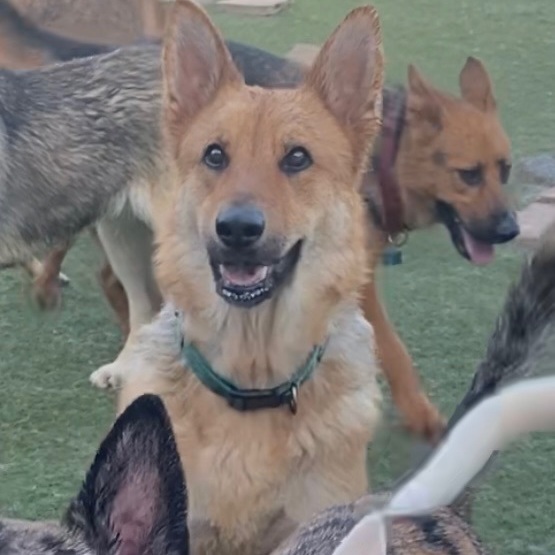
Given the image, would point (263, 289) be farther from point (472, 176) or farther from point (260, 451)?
point (472, 176)

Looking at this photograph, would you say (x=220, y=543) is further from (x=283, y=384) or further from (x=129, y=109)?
(x=129, y=109)

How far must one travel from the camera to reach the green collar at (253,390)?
9.11 ft

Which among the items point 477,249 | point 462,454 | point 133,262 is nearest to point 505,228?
point 477,249

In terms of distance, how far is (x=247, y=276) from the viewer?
2.81m

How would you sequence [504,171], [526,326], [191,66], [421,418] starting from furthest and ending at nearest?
[504,171]
[421,418]
[191,66]
[526,326]

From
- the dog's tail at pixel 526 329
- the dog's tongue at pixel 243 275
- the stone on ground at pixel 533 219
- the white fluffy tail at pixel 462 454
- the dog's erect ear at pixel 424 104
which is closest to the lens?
the white fluffy tail at pixel 462 454

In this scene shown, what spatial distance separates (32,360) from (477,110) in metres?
1.70

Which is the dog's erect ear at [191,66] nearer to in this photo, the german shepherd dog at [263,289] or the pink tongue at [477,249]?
the german shepherd dog at [263,289]

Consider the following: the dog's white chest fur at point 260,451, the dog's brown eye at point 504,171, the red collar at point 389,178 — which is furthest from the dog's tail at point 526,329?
the dog's brown eye at point 504,171

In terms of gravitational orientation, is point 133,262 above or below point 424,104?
below

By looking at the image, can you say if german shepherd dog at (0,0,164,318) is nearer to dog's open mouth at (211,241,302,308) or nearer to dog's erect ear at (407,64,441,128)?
dog's erect ear at (407,64,441,128)

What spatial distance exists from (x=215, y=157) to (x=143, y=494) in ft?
3.93

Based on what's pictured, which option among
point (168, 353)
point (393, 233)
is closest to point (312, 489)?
point (168, 353)

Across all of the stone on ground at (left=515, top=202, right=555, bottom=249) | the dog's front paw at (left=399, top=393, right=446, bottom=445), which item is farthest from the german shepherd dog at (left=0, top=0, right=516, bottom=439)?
the stone on ground at (left=515, top=202, right=555, bottom=249)
